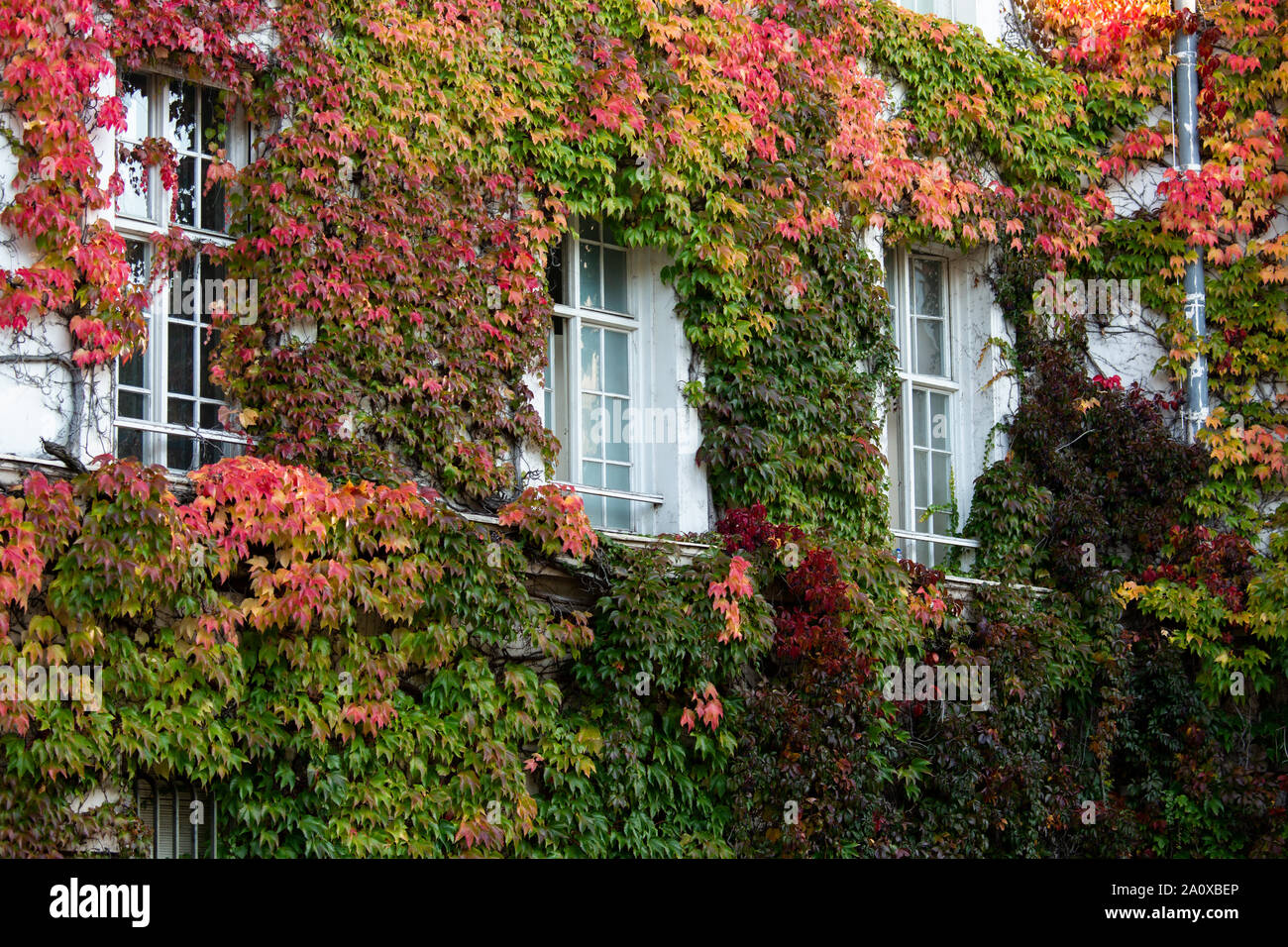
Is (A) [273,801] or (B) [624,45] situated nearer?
(A) [273,801]

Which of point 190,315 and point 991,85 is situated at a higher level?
point 991,85

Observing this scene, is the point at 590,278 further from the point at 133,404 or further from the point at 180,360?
the point at 133,404

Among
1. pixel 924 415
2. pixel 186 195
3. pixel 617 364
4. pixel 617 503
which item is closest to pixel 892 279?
pixel 924 415

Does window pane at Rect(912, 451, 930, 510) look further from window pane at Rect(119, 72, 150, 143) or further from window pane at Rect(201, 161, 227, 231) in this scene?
window pane at Rect(119, 72, 150, 143)

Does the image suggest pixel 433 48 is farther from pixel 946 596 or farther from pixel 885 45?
pixel 946 596

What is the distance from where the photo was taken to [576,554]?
9.05 m

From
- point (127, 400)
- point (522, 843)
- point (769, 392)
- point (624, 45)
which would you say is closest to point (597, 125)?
point (624, 45)

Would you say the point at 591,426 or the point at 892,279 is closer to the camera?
the point at 591,426

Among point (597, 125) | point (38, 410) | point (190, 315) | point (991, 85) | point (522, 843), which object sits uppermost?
point (991, 85)

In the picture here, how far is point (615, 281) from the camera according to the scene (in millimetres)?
10750

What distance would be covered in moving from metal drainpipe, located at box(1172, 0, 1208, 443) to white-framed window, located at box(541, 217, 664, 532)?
14.8ft

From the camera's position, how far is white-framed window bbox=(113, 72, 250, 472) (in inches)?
339

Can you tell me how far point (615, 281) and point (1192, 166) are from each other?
5029mm

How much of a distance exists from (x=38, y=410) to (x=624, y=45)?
4.56m
